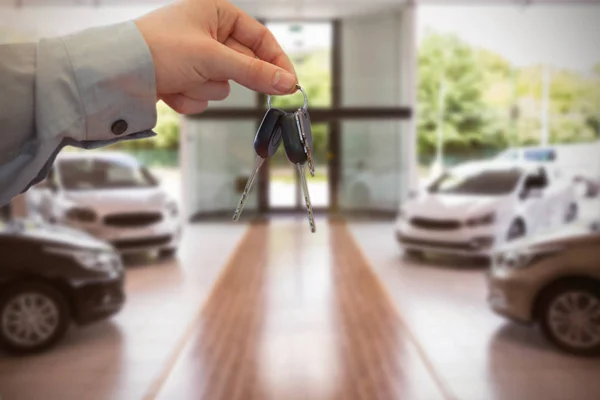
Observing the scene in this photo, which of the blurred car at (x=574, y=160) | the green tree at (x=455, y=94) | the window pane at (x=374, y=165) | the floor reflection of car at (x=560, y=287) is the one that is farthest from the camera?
the window pane at (x=374, y=165)

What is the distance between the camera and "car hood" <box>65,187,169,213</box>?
20.8ft

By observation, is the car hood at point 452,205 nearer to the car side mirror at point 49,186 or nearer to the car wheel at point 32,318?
the car side mirror at point 49,186

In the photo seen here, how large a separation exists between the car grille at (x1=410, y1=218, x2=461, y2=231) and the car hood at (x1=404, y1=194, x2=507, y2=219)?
51 mm

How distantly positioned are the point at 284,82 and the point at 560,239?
325 centimetres

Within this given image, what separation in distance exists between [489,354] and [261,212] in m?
8.52

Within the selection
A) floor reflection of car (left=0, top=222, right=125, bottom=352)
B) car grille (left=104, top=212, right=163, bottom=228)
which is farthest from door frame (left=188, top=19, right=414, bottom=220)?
floor reflection of car (left=0, top=222, right=125, bottom=352)

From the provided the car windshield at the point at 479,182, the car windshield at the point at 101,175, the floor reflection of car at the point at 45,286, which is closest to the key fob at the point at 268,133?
the floor reflection of car at the point at 45,286

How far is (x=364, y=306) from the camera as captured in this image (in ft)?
16.4

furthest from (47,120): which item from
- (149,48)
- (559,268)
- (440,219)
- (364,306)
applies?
(440,219)

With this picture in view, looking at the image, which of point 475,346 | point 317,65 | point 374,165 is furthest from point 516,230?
point 317,65

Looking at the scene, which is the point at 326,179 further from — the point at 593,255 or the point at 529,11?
the point at 593,255

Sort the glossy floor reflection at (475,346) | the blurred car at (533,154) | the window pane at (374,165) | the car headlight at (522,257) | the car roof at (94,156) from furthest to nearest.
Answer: the window pane at (374,165) < the blurred car at (533,154) < the car roof at (94,156) < the car headlight at (522,257) < the glossy floor reflection at (475,346)

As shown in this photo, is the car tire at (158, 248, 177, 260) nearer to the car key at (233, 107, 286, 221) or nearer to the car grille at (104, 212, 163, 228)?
the car grille at (104, 212, 163, 228)

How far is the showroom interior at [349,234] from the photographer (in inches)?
138
